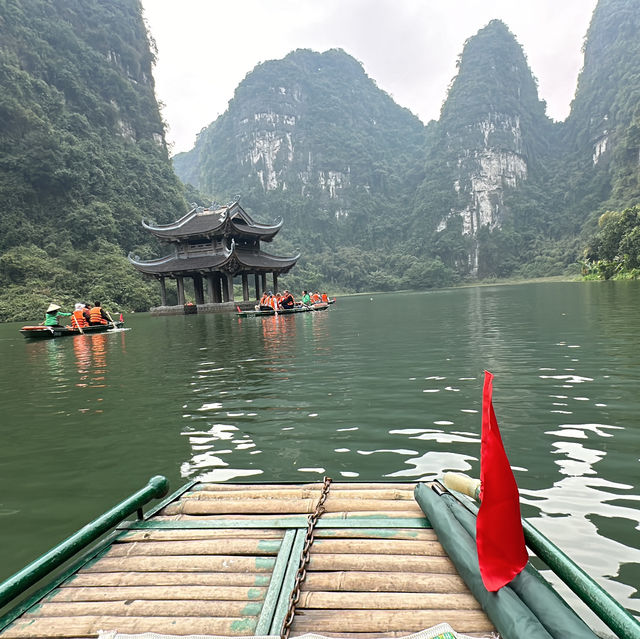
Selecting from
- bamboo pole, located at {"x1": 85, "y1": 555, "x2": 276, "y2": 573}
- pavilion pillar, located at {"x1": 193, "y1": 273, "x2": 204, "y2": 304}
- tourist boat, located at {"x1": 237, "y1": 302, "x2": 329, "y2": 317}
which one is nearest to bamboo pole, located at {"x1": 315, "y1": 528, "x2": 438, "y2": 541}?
bamboo pole, located at {"x1": 85, "y1": 555, "x2": 276, "y2": 573}

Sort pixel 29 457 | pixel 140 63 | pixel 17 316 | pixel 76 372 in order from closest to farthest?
pixel 29 457 < pixel 76 372 < pixel 17 316 < pixel 140 63

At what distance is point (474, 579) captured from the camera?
1.74m

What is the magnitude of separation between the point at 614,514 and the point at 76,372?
951 cm

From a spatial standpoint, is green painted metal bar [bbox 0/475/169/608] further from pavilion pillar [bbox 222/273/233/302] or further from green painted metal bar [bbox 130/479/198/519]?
pavilion pillar [bbox 222/273/233/302]

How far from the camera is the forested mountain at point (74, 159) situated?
34.0 m

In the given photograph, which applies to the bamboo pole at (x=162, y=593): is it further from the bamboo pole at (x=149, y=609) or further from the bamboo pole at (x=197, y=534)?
the bamboo pole at (x=197, y=534)

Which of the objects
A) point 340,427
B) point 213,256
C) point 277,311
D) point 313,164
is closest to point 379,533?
point 340,427

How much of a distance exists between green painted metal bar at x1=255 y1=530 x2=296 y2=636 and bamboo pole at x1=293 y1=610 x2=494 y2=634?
0.11m

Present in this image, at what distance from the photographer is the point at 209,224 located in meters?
32.2

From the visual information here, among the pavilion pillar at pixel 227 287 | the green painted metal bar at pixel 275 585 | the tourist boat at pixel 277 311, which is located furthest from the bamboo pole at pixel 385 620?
the pavilion pillar at pixel 227 287

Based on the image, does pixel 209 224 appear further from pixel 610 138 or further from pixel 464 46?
pixel 464 46

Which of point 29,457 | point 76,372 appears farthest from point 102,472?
point 76,372

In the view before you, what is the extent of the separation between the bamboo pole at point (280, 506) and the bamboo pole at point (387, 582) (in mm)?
598

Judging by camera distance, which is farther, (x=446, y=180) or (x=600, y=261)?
(x=446, y=180)
